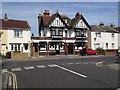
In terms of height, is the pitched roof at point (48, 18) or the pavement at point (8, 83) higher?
the pitched roof at point (48, 18)

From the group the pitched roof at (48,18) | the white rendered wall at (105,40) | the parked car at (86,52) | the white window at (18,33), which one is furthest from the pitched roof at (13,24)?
the white rendered wall at (105,40)

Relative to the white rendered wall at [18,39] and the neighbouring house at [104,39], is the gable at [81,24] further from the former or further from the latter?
the white rendered wall at [18,39]

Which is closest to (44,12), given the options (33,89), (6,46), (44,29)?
(44,29)

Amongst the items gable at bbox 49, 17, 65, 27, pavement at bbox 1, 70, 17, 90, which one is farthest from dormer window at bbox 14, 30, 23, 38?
pavement at bbox 1, 70, 17, 90

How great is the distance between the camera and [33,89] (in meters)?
12.6

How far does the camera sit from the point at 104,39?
6259cm

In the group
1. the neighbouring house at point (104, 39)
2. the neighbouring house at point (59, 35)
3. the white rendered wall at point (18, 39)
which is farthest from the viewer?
the neighbouring house at point (104, 39)

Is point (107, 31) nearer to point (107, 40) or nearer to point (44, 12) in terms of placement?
point (107, 40)

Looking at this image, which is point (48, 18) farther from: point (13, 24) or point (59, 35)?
point (13, 24)

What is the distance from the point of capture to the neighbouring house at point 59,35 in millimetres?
53469

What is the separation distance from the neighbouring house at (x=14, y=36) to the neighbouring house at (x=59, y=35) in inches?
69.0

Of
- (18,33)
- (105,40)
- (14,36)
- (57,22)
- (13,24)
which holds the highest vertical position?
(57,22)

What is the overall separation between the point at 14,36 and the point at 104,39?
23019 mm

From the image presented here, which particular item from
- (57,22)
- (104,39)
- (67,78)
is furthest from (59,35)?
(67,78)
